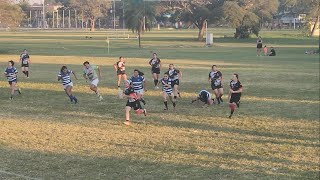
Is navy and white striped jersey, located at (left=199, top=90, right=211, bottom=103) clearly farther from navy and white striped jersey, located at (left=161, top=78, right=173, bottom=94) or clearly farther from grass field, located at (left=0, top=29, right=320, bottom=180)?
navy and white striped jersey, located at (left=161, top=78, right=173, bottom=94)

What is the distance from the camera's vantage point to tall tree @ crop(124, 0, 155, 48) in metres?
71.2

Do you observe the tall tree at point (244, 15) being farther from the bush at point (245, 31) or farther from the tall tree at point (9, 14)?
the tall tree at point (9, 14)

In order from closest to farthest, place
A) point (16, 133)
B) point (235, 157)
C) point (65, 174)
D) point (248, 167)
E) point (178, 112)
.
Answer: point (65, 174)
point (248, 167)
point (235, 157)
point (16, 133)
point (178, 112)

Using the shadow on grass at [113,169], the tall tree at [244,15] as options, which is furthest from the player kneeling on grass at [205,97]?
the tall tree at [244,15]

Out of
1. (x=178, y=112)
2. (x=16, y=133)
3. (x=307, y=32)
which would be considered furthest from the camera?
(x=307, y=32)

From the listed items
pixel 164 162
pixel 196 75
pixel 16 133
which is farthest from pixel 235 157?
pixel 196 75

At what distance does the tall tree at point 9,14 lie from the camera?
57.3m

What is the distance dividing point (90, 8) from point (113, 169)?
142m

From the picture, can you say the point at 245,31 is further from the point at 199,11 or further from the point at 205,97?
the point at 205,97

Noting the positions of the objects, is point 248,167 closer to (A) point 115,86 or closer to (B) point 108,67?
(A) point 115,86

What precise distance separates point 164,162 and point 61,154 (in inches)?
96.7

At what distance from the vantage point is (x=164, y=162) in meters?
11.1

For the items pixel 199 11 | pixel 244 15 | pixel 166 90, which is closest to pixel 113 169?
pixel 166 90

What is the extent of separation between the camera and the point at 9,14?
57719 millimetres
